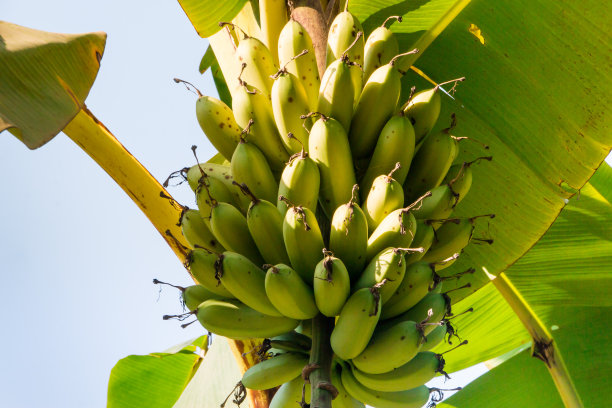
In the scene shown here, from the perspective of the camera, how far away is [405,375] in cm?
105

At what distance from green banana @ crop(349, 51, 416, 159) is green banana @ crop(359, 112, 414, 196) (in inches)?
1.8

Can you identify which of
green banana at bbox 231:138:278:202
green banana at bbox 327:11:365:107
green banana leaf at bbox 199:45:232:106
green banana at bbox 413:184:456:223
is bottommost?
green banana at bbox 413:184:456:223

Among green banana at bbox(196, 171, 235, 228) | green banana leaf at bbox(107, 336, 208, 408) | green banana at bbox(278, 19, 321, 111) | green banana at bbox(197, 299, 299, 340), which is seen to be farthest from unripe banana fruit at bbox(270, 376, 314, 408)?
green banana leaf at bbox(107, 336, 208, 408)

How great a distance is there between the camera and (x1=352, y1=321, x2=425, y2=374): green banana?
96 cm

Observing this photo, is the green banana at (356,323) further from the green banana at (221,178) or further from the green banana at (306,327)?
the green banana at (221,178)

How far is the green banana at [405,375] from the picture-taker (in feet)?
3.44

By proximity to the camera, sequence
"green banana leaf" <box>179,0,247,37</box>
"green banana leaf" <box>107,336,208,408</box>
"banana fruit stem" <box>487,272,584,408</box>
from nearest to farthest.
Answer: "green banana leaf" <box>179,0,247,37</box>, "banana fruit stem" <box>487,272,584,408</box>, "green banana leaf" <box>107,336,208,408</box>

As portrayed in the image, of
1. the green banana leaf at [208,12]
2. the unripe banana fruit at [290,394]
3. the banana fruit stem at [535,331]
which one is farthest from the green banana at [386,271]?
the banana fruit stem at [535,331]

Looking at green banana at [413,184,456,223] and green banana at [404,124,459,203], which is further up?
green banana at [404,124,459,203]

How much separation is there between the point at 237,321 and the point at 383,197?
1.13ft

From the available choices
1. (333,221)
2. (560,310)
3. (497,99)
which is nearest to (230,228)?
(333,221)

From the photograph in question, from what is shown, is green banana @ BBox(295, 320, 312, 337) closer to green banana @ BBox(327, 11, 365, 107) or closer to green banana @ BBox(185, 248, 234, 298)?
green banana @ BBox(185, 248, 234, 298)

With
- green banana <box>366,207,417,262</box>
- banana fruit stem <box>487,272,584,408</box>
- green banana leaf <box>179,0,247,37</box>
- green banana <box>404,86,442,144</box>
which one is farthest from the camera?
banana fruit stem <box>487,272,584,408</box>

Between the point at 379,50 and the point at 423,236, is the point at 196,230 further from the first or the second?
the point at 379,50
